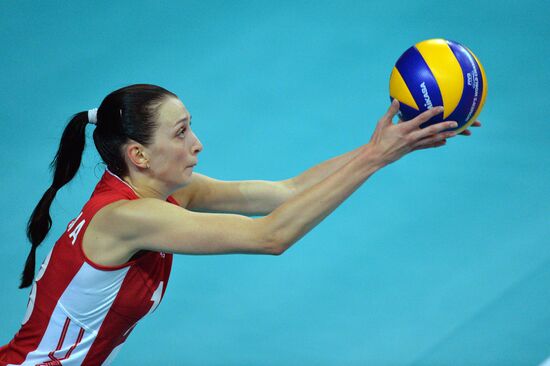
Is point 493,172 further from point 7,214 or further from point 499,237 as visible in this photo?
point 7,214

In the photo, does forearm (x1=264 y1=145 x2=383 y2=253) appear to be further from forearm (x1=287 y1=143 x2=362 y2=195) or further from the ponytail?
the ponytail

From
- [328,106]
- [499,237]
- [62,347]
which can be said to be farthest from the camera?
[328,106]

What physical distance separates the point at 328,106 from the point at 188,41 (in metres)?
1.16

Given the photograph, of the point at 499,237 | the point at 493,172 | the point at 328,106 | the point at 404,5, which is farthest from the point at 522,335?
the point at 404,5

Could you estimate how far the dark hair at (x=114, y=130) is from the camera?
7.61ft

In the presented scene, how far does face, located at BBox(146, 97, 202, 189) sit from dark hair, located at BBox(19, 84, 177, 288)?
0.02 m

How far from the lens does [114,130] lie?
236 cm

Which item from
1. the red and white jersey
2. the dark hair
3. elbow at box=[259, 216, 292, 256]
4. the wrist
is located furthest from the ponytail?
the wrist

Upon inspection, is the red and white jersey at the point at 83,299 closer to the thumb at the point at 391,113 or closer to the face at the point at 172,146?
the face at the point at 172,146

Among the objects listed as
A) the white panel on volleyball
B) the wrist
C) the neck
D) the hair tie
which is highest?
the hair tie

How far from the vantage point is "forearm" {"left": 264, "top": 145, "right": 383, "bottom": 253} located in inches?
80.9

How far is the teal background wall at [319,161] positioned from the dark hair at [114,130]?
1593 mm

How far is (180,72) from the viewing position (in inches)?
224

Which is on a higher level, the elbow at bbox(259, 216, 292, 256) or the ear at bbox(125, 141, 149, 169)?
the ear at bbox(125, 141, 149, 169)
